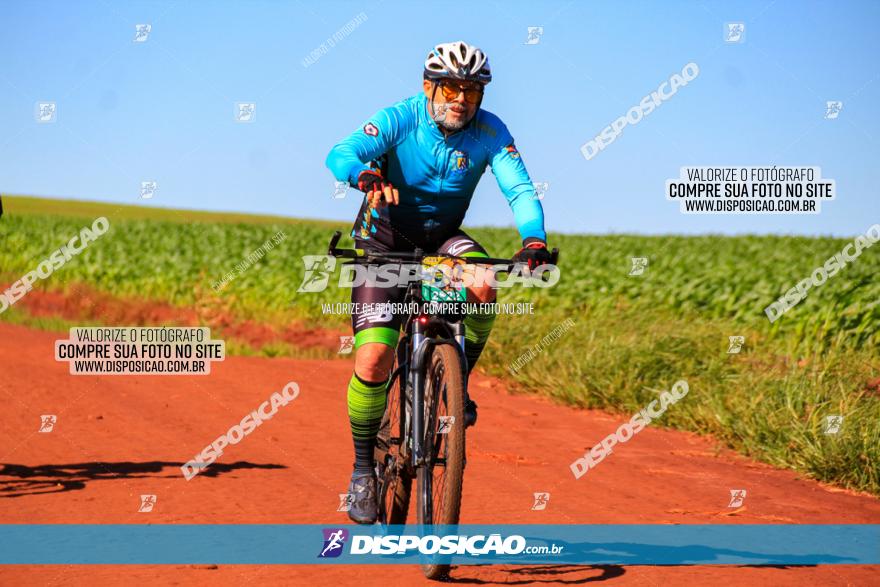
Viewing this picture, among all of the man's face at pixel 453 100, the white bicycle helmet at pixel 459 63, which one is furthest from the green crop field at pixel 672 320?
the white bicycle helmet at pixel 459 63

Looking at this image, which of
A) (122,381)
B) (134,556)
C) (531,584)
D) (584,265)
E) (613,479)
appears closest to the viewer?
(531,584)

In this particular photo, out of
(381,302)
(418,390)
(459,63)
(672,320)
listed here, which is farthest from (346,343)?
(459,63)

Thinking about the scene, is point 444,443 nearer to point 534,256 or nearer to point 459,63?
point 534,256

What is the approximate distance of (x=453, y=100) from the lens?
5441 millimetres

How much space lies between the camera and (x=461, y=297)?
523cm

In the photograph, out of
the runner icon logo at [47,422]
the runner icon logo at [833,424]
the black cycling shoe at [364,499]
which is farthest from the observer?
the runner icon logo at [47,422]

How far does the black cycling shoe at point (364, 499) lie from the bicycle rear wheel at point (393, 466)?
0.05 meters

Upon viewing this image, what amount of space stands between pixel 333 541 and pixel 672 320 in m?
9.04

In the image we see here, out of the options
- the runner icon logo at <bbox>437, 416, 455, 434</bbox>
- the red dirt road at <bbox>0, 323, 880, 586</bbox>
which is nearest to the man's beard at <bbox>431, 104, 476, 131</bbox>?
the runner icon logo at <bbox>437, 416, 455, 434</bbox>

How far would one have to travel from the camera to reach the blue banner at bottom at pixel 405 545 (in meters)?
5.58

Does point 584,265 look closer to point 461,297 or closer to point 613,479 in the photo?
point 613,479

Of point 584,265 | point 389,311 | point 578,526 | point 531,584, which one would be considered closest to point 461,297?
point 389,311

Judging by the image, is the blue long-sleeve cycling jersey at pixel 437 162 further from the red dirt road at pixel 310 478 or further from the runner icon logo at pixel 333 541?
the red dirt road at pixel 310 478

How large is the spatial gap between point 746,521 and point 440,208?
314 centimetres
